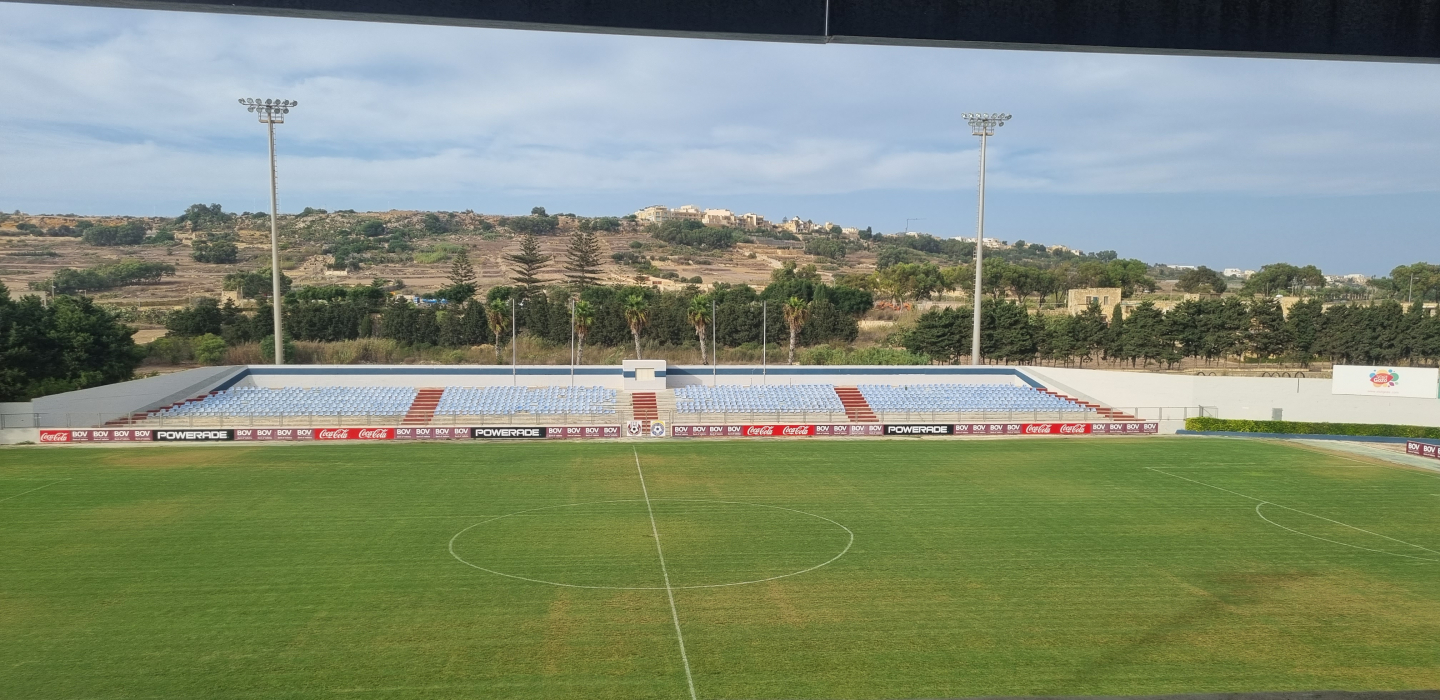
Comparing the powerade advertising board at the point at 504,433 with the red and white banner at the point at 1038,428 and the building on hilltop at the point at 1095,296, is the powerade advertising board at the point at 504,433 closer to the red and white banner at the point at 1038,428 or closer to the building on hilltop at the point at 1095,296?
the red and white banner at the point at 1038,428

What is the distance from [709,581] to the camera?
17.4m

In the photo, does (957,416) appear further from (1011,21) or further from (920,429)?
(1011,21)

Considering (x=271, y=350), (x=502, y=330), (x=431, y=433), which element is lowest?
(x=431, y=433)

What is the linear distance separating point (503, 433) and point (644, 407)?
27.6 feet

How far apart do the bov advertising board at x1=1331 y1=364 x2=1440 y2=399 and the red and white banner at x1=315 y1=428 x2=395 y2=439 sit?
43.9 meters

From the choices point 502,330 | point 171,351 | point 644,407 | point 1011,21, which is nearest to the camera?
point 1011,21

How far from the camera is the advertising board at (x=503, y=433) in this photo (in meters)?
37.8

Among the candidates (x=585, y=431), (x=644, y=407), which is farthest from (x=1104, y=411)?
(x=585, y=431)

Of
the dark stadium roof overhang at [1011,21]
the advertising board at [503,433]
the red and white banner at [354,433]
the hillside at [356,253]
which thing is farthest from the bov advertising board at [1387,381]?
the hillside at [356,253]

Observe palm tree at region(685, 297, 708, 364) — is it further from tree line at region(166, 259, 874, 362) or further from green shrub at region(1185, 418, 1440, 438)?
green shrub at region(1185, 418, 1440, 438)

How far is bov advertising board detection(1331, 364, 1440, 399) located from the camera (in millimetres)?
39375

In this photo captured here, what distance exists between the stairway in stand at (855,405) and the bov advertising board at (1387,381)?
2197cm

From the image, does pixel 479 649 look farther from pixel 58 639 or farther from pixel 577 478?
pixel 577 478

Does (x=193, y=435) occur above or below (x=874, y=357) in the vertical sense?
below
